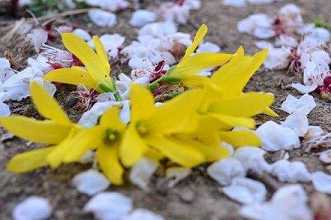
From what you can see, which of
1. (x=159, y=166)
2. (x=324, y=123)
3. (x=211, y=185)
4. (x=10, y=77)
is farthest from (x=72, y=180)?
(x=324, y=123)

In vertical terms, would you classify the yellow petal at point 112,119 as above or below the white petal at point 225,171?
above

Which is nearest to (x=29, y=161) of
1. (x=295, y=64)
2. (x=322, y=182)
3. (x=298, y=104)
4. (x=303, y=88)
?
(x=322, y=182)

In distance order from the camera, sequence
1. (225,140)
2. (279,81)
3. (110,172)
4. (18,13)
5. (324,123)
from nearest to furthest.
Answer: (110,172) → (225,140) → (324,123) → (279,81) → (18,13)

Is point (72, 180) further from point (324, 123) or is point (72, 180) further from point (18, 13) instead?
point (18, 13)

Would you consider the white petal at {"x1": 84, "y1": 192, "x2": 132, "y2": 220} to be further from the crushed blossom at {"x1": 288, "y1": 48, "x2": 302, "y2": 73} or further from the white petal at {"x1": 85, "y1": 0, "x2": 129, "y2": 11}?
the white petal at {"x1": 85, "y1": 0, "x2": 129, "y2": 11}

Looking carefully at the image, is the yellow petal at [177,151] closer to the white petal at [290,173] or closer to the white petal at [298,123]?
the white petal at [290,173]

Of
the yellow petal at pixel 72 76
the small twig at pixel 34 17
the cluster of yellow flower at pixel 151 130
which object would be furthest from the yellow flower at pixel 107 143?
the small twig at pixel 34 17

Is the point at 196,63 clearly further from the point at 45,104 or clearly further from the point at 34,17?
the point at 34,17
